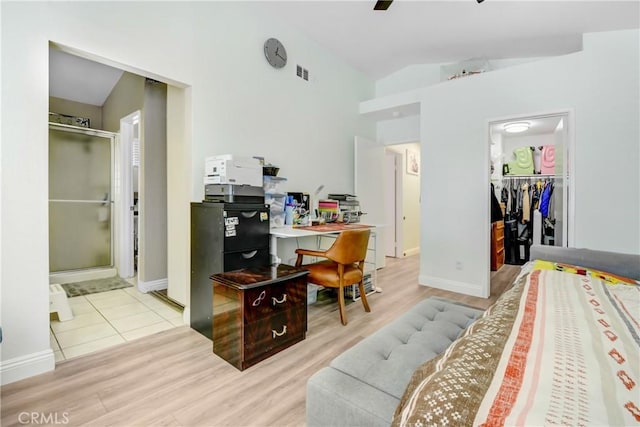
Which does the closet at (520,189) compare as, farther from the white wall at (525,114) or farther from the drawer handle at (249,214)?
the drawer handle at (249,214)

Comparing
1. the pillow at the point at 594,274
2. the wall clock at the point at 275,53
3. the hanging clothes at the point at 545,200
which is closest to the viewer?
the pillow at the point at 594,274

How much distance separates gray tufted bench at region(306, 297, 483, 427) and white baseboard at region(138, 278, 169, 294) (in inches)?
126

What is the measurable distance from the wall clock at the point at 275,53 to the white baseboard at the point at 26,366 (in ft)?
10.7

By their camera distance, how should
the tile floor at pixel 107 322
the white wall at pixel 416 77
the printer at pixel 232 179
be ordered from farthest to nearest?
the white wall at pixel 416 77, the printer at pixel 232 179, the tile floor at pixel 107 322

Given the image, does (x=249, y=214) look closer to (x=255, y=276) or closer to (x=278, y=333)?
(x=255, y=276)

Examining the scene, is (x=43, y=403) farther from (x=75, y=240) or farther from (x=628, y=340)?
(x=75, y=240)

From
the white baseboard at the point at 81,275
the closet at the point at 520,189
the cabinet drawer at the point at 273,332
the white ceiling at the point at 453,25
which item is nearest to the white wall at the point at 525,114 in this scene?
the white ceiling at the point at 453,25

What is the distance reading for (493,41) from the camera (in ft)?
11.5

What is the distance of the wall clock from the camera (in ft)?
10.6

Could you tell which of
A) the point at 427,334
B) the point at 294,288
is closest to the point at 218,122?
the point at 294,288

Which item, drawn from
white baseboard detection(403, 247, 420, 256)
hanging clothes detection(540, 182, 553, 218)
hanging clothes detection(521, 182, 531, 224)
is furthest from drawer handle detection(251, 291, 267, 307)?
hanging clothes detection(521, 182, 531, 224)

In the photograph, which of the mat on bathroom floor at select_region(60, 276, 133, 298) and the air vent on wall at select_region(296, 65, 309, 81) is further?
the air vent on wall at select_region(296, 65, 309, 81)

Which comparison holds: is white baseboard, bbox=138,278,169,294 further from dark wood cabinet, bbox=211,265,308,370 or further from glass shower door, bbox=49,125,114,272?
dark wood cabinet, bbox=211,265,308,370

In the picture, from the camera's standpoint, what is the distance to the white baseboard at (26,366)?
1.75 meters
